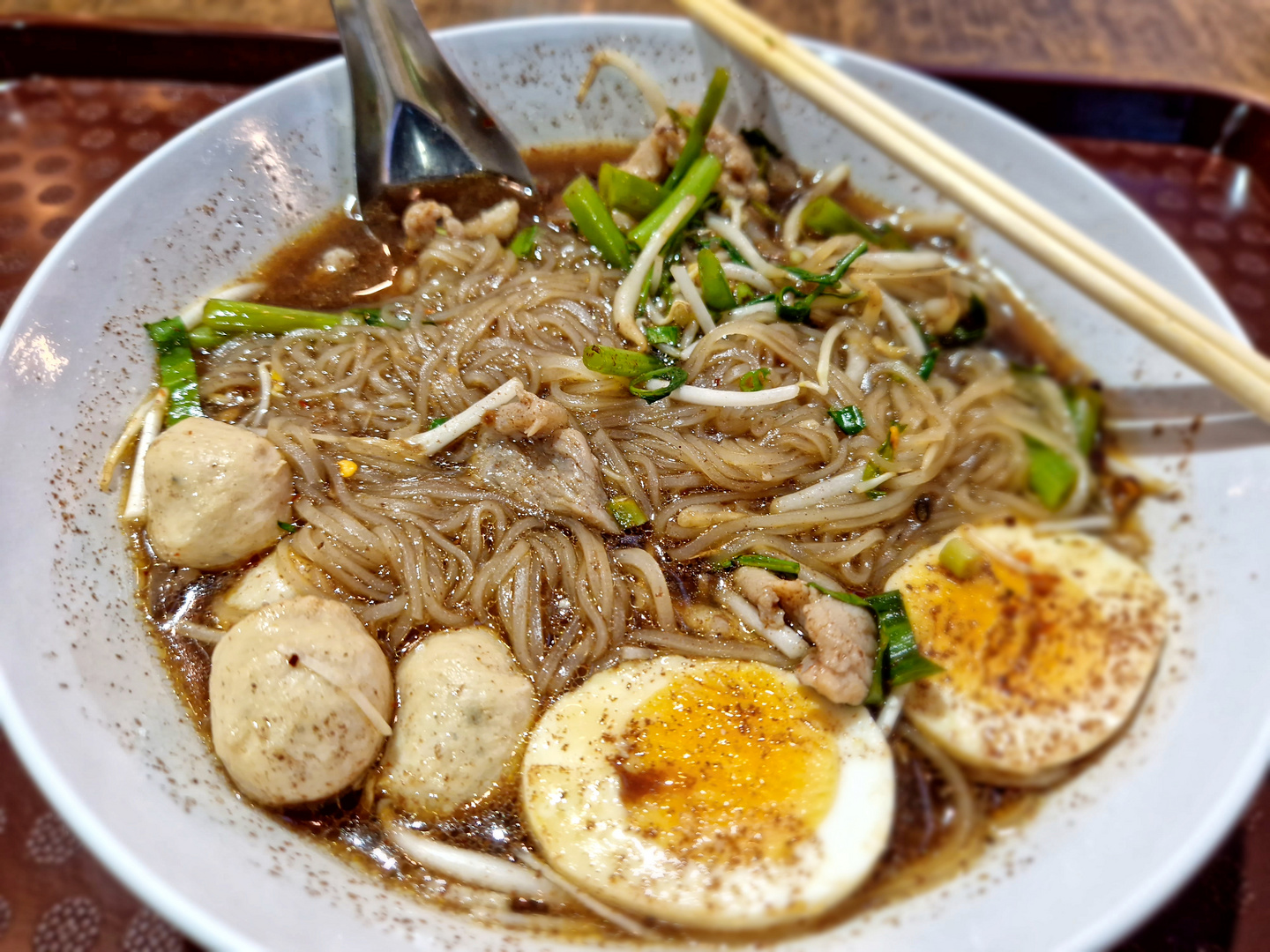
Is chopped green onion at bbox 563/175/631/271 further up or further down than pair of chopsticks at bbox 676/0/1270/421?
further down

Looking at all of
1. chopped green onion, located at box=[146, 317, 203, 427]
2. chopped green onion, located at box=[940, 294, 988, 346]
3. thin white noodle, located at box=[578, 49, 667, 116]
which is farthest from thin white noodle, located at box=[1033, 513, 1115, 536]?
chopped green onion, located at box=[146, 317, 203, 427]

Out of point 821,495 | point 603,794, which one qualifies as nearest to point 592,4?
point 821,495

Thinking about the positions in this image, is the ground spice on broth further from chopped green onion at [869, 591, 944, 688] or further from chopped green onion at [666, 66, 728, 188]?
chopped green onion at [666, 66, 728, 188]

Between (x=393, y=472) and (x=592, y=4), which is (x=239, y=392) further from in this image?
(x=592, y=4)

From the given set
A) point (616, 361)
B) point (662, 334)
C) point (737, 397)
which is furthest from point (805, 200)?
point (616, 361)

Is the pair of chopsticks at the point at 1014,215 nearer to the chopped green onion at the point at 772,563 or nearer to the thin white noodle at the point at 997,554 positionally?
the thin white noodle at the point at 997,554
